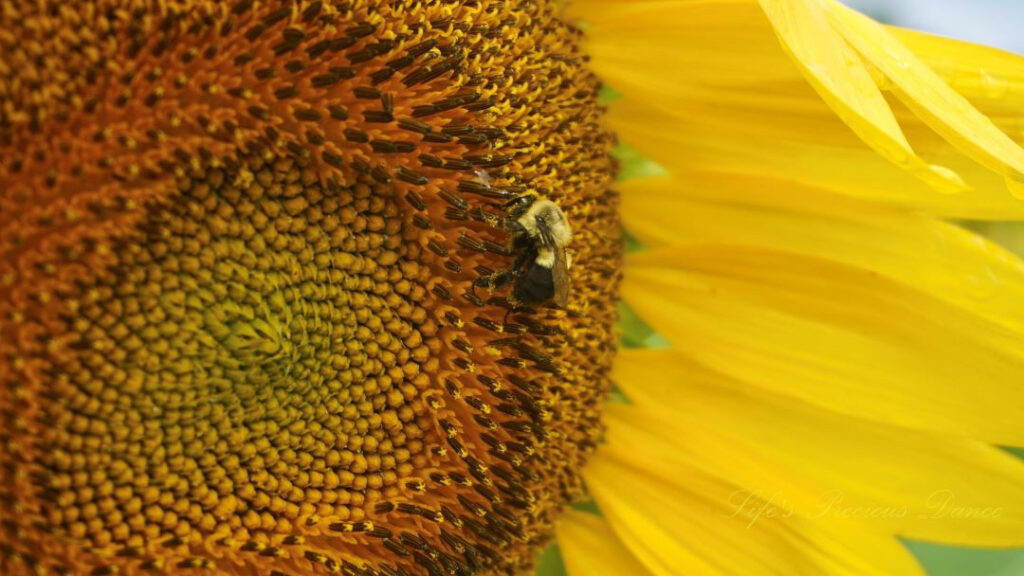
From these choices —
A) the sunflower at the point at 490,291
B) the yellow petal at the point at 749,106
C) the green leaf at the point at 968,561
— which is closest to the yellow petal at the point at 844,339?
the sunflower at the point at 490,291

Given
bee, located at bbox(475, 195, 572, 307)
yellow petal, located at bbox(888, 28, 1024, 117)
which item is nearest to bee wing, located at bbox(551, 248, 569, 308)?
bee, located at bbox(475, 195, 572, 307)

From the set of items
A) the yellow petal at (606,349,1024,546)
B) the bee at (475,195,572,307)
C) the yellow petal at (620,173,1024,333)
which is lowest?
the yellow petal at (606,349,1024,546)

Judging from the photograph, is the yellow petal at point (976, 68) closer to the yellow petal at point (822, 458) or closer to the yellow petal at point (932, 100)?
the yellow petal at point (932, 100)

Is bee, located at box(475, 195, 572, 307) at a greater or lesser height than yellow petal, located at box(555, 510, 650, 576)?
greater

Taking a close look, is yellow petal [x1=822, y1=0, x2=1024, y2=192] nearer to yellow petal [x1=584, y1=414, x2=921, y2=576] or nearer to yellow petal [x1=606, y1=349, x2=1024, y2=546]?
yellow petal [x1=606, y1=349, x2=1024, y2=546]

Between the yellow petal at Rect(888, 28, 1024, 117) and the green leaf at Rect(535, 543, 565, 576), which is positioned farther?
the green leaf at Rect(535, 543, 565, 576)

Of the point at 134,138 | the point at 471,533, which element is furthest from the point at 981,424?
the point at 134,138

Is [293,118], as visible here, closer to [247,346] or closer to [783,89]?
[247,346]
